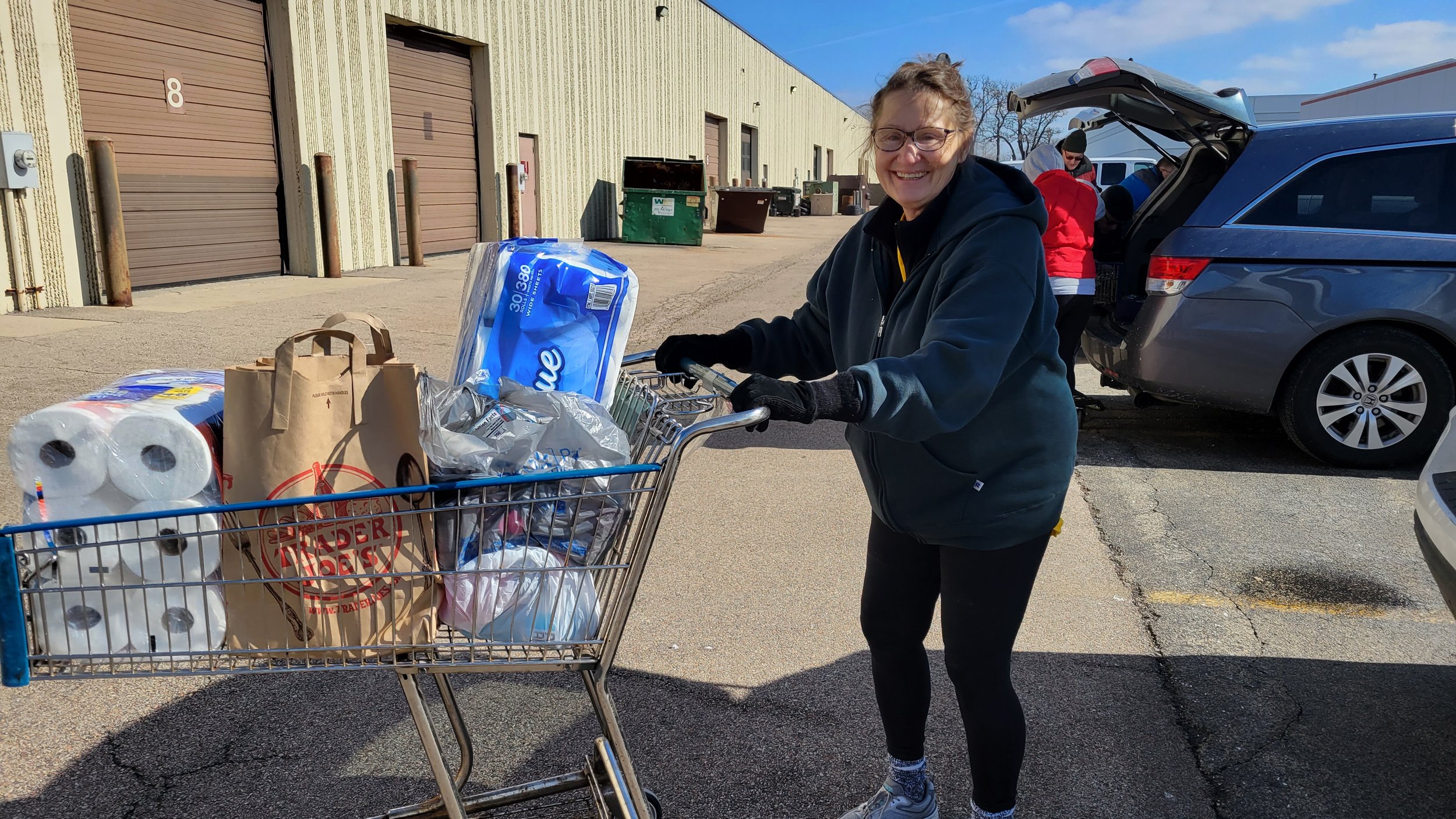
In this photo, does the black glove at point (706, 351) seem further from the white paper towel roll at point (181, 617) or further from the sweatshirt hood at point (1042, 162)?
the sweatshirt hood at point (1042, 162)

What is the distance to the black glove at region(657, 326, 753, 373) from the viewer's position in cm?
252

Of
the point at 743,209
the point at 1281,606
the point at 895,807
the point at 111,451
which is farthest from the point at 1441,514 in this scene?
the point at 743,209

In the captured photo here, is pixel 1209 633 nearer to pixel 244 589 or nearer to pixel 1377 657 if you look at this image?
pixel 1377 657

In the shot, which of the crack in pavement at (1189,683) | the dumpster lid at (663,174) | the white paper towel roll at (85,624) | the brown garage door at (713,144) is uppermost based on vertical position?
the brown garage door at (713,144)

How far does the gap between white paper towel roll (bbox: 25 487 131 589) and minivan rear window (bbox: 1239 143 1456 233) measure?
215 inches

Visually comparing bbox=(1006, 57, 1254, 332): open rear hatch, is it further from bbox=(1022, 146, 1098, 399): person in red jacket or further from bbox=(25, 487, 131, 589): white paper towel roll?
bbox=(25, 487, 131, 589): white paper towel roll

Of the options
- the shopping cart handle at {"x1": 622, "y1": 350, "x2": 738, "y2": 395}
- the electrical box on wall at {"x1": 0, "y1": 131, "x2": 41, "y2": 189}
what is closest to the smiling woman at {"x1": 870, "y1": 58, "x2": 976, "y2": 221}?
the shopping cart handle at {"x1": 622, "y1": 350, "x2": 738, "y2": 395}

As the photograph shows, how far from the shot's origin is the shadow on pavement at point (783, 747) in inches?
105

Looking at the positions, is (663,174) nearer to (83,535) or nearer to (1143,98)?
(1143,98)

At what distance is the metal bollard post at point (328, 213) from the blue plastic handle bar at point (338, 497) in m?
12.0

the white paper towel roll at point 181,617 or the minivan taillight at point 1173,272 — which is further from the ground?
the minivan taillight at point 1173,272

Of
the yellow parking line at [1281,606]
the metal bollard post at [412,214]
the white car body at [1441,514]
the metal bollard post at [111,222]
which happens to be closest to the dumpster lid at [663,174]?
the metal bollard post at [412,214]

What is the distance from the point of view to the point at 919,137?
2104mm

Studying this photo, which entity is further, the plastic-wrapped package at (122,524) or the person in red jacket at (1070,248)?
the person in red jacket at (1070,248)
